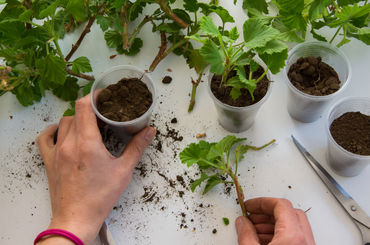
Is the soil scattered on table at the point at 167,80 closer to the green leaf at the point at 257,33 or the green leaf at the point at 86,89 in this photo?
the green leaf at the point at 86,89

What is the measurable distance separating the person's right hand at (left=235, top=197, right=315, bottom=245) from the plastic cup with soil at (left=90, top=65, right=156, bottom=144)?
469 millimetres

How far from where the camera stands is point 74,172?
0.84 m

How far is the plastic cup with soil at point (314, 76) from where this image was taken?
98cm

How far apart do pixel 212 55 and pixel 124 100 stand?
35 centimetres

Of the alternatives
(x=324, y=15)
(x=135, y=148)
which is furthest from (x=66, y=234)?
(x=324, y=15)

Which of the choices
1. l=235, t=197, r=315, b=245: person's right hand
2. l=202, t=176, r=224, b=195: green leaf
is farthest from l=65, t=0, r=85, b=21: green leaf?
l=235, t=197, r=315, b=245: person's right hand

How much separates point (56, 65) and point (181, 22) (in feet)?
1.46

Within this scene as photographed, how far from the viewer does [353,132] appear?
955mm

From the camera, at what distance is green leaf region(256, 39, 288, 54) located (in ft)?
2.42

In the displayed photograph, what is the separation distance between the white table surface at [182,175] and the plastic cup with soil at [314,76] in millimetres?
96

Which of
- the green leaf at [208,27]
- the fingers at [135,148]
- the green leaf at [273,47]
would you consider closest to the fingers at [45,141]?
the fingers at [135,148]

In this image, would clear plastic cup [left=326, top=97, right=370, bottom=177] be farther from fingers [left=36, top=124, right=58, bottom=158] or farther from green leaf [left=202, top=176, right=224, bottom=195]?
fingers [left=36, top=124, right=58, bottom=158]

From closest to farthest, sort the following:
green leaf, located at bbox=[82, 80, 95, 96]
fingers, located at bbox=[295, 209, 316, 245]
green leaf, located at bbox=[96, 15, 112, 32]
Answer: fingers, located at bbox=[295, 209, 316, 245] → green leaf, located at bbox=[96, 15, 112, 32] → green leaf, located at bbox=[82, 80, 95, 96]

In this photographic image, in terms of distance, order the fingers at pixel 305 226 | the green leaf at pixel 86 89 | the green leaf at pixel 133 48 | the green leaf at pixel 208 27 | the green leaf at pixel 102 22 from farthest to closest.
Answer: the green leaf at pixel 133 48 < the green leaf at pixel 86 89 < the green leaf at pixel 102 22 < the fingers at pixel 305 226 < the green leaf at pixel 208 27
